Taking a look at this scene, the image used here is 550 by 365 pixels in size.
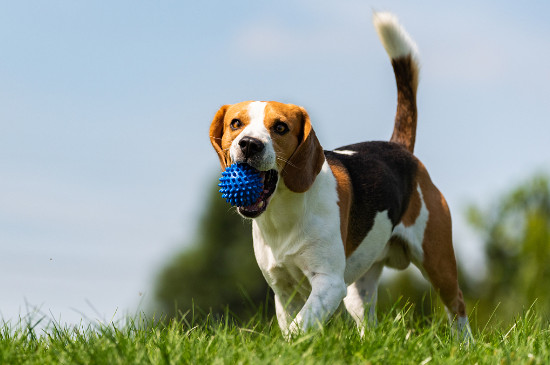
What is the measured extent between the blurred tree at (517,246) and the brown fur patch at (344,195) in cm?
2072

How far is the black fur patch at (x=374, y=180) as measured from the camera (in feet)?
20.2

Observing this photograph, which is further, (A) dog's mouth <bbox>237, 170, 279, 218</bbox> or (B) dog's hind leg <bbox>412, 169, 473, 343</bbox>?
(B) dog's hind leg <bbox>412, 169, 473, 343</bbox>

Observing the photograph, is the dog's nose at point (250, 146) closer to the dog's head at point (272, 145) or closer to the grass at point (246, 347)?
the dog's head at point (272, 145)

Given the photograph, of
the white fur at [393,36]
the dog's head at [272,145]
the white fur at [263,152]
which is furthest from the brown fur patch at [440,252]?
the white fur at [263,152]

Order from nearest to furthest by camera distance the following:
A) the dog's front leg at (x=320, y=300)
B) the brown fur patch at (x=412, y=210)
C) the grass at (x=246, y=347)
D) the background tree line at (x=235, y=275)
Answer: the grass at (x=246, y=347) → the dog's front leg at (x=320, y=300) → the brown fur patch at (x=412, y=210) → the background tree line at (x=235, y=275)

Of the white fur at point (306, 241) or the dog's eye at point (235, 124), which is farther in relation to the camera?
the white fur at point (306, 241)

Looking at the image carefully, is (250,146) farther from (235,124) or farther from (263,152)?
(235,124)

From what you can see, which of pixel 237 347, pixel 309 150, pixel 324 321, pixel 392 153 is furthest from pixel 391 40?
pixel 237 347

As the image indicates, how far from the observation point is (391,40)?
7465 millimetres

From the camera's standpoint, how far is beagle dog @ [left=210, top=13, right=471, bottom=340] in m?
5.11

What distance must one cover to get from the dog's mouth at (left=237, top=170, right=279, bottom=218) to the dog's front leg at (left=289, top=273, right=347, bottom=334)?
71 centimetres

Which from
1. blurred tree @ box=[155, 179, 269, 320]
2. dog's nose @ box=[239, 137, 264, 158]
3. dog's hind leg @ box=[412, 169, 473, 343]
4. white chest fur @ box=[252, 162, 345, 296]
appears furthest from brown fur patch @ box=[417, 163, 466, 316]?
blurred tree @ box=[155, 179, 269, 320]

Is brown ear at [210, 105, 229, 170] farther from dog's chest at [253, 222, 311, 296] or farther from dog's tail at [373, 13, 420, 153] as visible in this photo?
dog's tail at [373, 13, 420, 153]

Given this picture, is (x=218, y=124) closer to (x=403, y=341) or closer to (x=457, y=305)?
(x=403, y=341)
